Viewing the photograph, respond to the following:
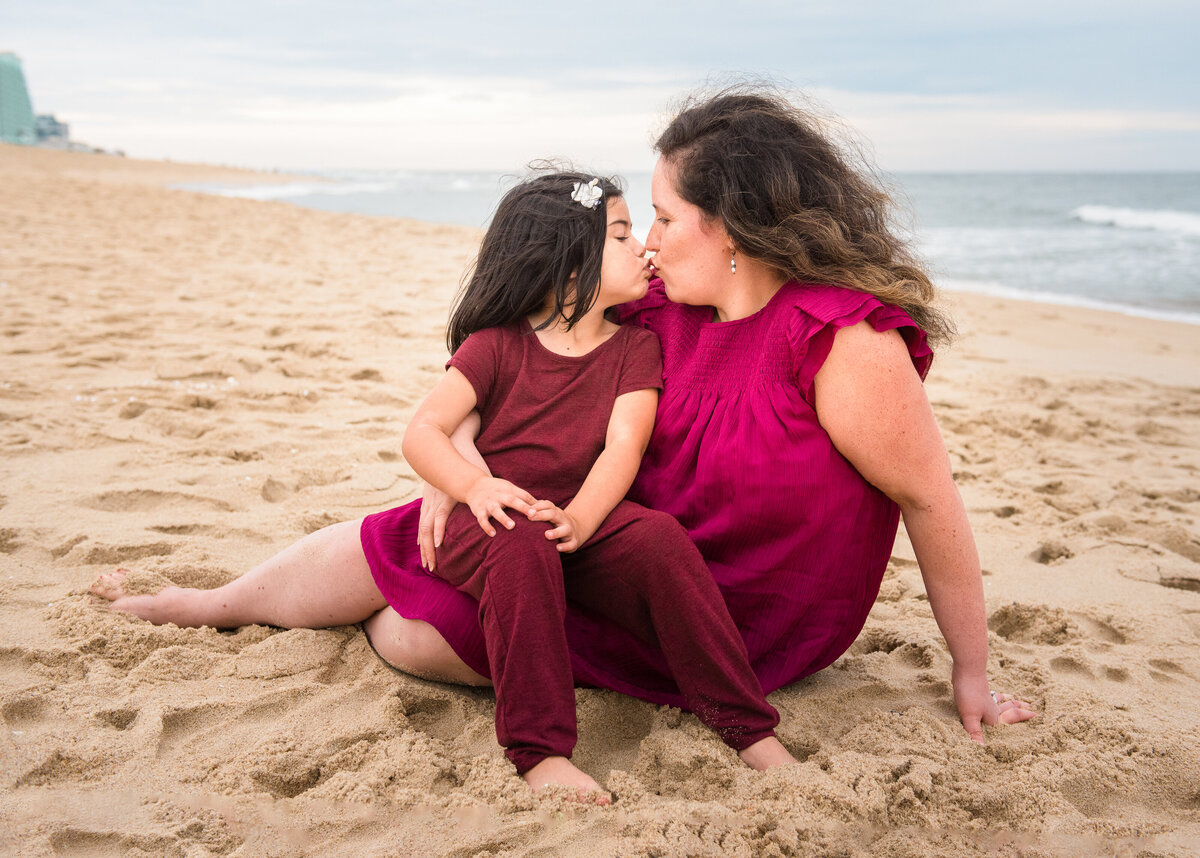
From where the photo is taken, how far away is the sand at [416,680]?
5.33 feet

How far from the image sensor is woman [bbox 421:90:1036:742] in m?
1.89

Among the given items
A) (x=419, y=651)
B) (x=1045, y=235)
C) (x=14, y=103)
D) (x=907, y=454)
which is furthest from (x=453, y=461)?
(x=14, y=103)

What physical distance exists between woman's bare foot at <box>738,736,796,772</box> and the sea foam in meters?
19.7

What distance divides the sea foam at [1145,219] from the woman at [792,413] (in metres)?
19.2

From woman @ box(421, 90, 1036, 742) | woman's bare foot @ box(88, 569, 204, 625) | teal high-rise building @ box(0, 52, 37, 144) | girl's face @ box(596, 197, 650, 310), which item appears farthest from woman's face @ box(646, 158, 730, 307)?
teal high-rise building @ box(0, 52, 37, 144)

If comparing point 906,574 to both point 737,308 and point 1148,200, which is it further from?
point 1148,200

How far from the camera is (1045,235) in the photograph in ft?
59.3

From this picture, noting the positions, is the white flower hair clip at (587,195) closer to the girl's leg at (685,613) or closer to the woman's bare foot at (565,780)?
the girl's leg at (685,613)

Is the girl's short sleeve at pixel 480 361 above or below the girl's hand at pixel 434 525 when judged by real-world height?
above

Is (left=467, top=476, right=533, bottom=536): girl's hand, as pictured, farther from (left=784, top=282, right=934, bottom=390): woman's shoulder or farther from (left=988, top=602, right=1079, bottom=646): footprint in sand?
(left=988, top=602, right=1079, bottom=646): footprint in sand

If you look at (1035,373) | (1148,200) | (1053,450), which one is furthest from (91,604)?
(1148,200)

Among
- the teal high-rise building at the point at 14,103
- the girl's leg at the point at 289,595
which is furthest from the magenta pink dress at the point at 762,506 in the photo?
the teal high-rise building at the point at 14,103

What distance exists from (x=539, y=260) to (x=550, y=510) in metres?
0.76

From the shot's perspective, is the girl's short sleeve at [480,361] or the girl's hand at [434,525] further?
the girl's short sleeve at [480,361]
